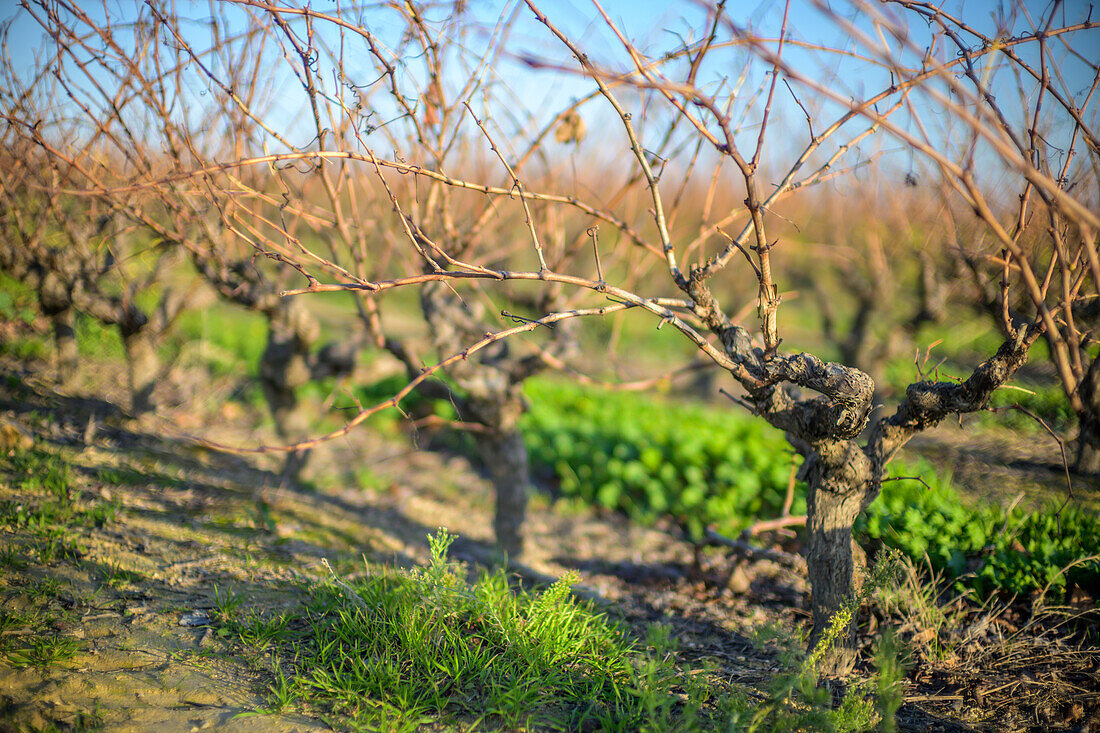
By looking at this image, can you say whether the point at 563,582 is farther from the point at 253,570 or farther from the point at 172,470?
the point at 172,470

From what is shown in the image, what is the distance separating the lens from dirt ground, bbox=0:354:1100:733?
1.84 metres

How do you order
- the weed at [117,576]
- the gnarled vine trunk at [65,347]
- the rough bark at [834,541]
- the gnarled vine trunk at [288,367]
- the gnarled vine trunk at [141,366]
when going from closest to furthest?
the rough bark at [834,541] → the weed at [117,576] → the gnarled vine trunk at [288,367] → the gnarled vine trunk at [141,366] → the gnarled vine trunk at [65,347]

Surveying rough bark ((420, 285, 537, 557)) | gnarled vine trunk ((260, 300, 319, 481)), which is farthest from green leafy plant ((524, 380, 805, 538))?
gnarled vine trunk ((260, 300, 319, 481))

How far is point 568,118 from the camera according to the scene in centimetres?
270

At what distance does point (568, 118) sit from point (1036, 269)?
3.13 m

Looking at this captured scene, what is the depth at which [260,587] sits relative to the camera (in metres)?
2.49

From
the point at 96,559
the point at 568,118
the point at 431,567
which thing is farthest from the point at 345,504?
the point at 568,118

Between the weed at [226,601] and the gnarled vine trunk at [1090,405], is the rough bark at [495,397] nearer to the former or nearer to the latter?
the weed at [226,601]

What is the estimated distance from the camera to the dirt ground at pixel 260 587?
1836mm

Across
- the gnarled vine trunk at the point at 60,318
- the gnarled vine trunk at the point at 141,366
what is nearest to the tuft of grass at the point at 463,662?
the gnarled vine trunk at the point at 141,366

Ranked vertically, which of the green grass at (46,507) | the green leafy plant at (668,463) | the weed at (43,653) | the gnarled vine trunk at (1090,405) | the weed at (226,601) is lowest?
the weed at (43,653)

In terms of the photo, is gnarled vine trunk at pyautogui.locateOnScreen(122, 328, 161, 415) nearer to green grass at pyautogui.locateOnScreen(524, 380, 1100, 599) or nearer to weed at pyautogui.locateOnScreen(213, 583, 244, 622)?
weed at pyautogui.locateOnScreen(213, 583, 244, 622)

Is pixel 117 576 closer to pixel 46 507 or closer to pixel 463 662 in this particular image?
pixel 46 507

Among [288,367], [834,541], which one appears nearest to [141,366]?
[288,367]
